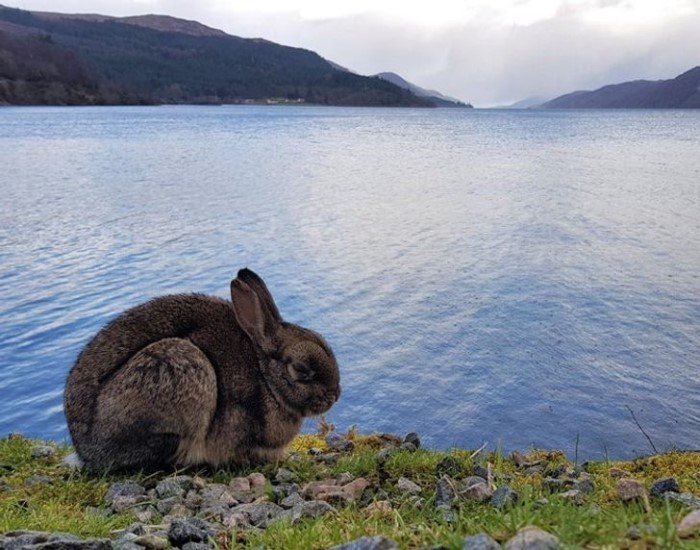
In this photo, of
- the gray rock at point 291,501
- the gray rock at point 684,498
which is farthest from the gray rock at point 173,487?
the gray rock at point 684,498

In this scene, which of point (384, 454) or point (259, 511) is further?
point (384, 454)

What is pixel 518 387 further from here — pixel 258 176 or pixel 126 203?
pixel 258 176

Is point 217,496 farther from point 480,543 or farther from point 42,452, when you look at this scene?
point 480,543

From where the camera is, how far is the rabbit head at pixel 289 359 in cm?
793

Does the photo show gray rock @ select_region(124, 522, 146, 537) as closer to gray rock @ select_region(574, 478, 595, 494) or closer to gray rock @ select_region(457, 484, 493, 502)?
gray rock @ select_region(457, 484, 493, 502)

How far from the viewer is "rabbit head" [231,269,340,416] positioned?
7926 mm

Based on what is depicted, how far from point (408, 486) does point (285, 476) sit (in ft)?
4.11

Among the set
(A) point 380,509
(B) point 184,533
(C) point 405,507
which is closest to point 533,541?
(B) point 184,533

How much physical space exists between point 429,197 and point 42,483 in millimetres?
35903

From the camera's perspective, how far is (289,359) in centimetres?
797

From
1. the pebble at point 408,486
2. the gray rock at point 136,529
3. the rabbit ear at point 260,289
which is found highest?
the rabbit ear at point 260,289

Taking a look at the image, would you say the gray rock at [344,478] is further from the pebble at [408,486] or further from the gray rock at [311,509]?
the gray rock at [311,509]

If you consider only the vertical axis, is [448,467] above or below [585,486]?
below

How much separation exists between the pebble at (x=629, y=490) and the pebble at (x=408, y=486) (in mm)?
1781
